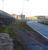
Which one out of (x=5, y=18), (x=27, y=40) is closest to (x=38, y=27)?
(x=27, y=40)

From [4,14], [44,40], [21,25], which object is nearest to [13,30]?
[21,25]

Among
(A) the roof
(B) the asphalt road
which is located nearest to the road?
(B) the asphalt road

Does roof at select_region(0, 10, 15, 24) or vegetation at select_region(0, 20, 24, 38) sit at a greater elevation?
roof at select_region(0, 10, 15, 24)

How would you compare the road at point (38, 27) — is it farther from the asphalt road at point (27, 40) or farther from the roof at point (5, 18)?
the roof at point (5, 18)

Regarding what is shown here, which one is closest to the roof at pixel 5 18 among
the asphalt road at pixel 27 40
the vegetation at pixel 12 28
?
the vegetation at pixel 12 28

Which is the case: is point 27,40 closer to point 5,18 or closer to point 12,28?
point 12,28

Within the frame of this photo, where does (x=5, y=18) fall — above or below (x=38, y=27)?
above

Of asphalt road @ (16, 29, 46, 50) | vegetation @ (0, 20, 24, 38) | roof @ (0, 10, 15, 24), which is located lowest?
asphalt road @ (16, 29, 46, 50)

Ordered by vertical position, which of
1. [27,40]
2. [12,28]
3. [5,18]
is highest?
[5,18]

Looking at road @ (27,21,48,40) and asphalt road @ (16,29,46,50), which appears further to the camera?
road @ (27,21,48,40)

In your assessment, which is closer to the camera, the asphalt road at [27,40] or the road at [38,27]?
the asphalt road at [27,40]

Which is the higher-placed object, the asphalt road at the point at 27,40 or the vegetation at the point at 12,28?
the vegetation at the point at 12,28

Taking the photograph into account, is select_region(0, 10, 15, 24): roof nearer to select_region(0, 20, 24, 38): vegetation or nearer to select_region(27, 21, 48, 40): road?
select_region(0, 20, 24, 38): vegetation

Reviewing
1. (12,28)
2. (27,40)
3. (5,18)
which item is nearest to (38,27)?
(27,40)
